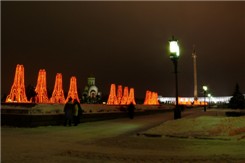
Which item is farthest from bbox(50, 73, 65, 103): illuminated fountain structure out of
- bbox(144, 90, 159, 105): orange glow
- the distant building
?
the distant building

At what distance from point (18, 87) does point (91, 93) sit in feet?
410

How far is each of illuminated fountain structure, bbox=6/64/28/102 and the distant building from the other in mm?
107839

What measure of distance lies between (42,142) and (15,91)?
30601 millimetres

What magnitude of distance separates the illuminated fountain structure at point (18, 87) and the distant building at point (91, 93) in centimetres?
10784

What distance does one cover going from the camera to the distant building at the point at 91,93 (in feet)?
511

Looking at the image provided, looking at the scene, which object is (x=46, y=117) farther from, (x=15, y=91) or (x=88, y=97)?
(x=88, y=97)

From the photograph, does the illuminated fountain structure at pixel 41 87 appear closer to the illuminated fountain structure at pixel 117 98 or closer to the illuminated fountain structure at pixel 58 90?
the illuminated fountain structure at pixel 58 90

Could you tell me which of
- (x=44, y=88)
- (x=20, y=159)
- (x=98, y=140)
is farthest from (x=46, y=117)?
(x=44, y=88)

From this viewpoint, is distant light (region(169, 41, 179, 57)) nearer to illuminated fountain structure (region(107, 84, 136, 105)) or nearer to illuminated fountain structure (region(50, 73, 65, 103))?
illuminated fountain structure (region(50, 73, 65, 103))

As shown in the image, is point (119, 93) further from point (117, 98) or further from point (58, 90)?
point (58, 90)

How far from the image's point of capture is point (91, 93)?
167m

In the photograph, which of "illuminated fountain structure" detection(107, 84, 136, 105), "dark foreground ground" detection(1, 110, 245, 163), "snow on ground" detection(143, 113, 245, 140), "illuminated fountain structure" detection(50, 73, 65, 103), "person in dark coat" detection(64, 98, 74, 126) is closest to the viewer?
"dark foreground ground" detection(1, 110, 245, 163)

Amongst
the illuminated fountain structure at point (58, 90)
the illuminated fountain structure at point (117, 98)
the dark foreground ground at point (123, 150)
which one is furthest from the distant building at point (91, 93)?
the dark foreground ground at point (123, 150)

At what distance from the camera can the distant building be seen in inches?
6129
